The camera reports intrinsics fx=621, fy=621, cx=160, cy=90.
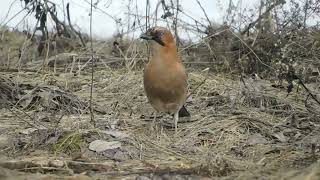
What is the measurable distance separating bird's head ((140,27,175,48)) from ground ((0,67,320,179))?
0.62 m

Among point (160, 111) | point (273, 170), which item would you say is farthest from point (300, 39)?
point (273, 170)

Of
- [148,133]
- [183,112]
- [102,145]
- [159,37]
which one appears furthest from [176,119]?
[102,145]

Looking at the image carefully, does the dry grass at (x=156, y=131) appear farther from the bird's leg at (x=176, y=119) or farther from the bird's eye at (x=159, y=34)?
the bird's eye at (x=159, y=34)

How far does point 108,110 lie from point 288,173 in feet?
8.28

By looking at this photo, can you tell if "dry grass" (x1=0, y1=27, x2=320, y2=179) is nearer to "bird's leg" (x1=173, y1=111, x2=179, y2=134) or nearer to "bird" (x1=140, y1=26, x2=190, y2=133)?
"bird's leg" (x1=173, y1=111, x2=179, y2=134)

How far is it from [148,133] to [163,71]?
0.47 meters

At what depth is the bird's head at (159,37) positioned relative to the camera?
4516 millimetres

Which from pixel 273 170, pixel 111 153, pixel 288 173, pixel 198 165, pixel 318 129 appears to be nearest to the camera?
pixel 288 173

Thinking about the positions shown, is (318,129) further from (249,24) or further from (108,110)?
(249,24)

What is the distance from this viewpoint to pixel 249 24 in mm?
7055

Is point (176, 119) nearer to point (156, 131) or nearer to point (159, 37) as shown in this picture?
point (156, 131)

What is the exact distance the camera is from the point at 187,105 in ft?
17.9

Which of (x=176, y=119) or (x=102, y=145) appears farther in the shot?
(x=176, y=119)

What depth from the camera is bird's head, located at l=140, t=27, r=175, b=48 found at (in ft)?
14.8
